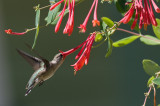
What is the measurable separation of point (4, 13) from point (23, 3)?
0.19 m

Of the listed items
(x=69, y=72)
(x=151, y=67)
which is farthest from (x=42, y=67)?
(x=69, y=72)

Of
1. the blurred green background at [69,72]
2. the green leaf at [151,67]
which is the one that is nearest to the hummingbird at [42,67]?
the green leaf at [151,67]

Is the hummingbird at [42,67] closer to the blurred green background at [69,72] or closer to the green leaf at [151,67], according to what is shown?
the green leaf at [151,67]

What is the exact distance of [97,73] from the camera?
3225mm

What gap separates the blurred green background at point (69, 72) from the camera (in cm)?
308

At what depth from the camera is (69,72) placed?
323 centimetres

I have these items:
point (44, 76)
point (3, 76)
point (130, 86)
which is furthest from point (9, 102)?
point (44, 76)

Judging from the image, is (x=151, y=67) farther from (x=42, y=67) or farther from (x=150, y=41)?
(x=42, y=67)

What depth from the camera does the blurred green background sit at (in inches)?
121

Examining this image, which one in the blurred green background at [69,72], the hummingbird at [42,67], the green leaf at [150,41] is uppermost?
the hummingbird at [42,67]

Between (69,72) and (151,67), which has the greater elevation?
(151,67)

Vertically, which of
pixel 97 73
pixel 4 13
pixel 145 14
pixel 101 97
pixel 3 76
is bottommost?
pixel 101 97

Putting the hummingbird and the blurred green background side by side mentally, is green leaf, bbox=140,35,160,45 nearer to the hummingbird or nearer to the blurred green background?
the hummingbird

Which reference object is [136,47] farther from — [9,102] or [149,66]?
[149,66]
